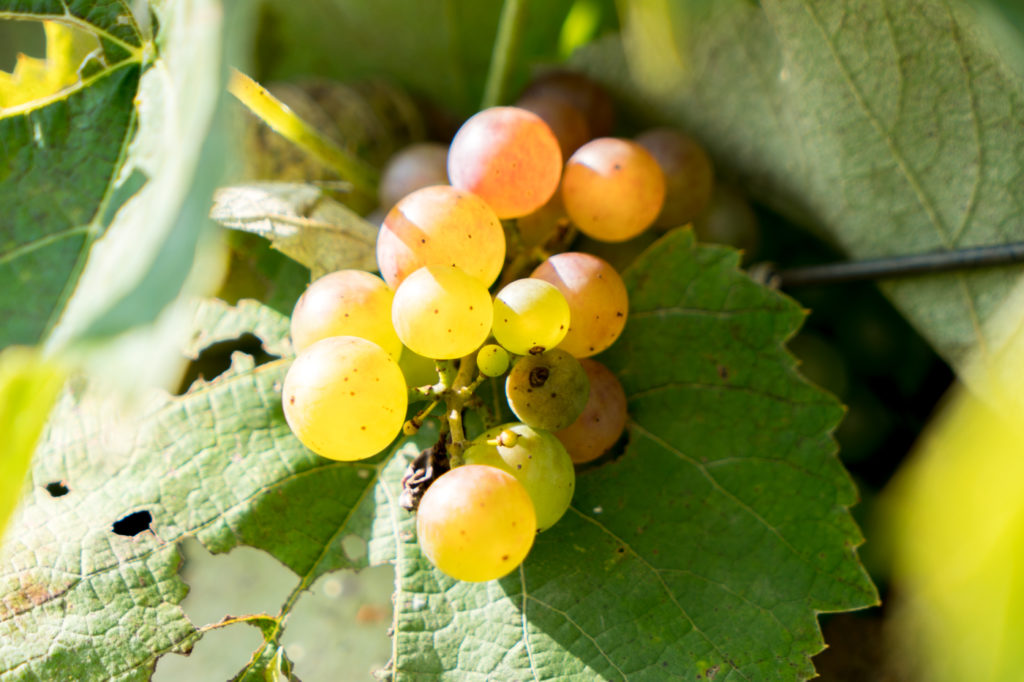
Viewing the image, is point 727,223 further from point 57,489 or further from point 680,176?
point 57,489

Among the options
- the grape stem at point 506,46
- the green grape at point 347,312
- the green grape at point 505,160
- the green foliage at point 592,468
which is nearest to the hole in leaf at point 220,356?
the green foliage at point 592,468

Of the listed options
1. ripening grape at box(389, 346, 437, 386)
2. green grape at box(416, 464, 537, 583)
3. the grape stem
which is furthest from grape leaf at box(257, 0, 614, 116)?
green grape at box(416, 464, 537, 583)

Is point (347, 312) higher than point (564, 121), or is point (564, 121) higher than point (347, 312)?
point (564, 121)

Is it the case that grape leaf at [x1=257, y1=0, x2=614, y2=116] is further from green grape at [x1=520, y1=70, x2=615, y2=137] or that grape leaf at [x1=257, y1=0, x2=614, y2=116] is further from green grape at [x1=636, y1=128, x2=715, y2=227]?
green grape at [x1=636, y1=128, x2=715, y2=227]

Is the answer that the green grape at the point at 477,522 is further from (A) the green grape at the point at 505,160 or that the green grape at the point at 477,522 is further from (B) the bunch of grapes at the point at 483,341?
(A) the green grape at the point at 505,160

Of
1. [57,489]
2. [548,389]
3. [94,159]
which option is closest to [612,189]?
[548,389]

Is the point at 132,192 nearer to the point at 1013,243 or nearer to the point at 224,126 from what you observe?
the point at 224,126

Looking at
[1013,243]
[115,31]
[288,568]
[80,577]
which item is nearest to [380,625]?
[288,568]
